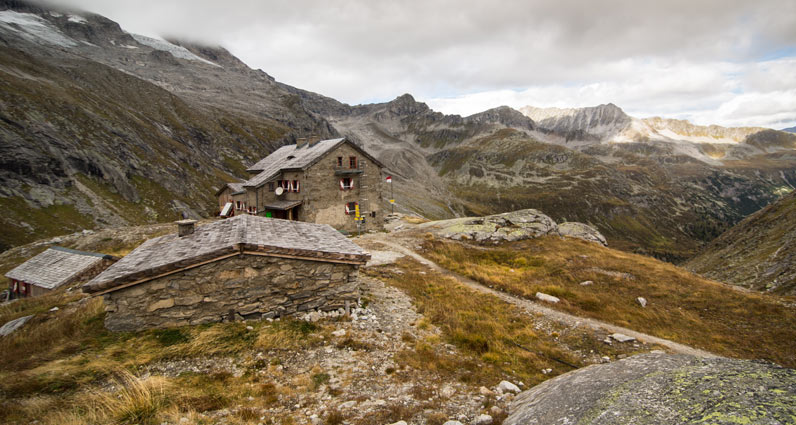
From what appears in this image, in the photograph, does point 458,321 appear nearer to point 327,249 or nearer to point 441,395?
point 441,395

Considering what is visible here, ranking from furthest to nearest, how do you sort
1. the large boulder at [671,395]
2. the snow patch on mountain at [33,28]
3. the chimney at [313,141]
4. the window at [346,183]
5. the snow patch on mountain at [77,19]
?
the snow patch on mountain at [77,19] → the snow patch on mountain at [33,28] → the chimney at [313,141] → the window at [346,183] → the large boulder at [671,395]

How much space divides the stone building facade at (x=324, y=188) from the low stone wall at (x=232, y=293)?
23.9 m

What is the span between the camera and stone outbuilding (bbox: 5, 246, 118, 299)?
20125 millimetres

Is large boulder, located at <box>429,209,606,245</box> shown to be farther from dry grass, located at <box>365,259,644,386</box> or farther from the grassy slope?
the grassy slope

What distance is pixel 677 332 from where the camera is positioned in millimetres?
13453

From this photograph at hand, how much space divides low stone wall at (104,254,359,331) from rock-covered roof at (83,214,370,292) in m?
0.38

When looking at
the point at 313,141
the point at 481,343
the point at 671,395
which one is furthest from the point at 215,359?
the point at 313,141

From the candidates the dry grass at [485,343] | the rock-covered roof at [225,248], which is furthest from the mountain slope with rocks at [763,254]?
the rock-covered roof at [225,248]

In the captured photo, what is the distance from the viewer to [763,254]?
127 ft

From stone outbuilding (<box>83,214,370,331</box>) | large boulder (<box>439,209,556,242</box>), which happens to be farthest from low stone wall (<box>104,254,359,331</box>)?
large boulder (<box>439,209,556,242</box>)

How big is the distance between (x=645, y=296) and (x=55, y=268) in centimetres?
3762

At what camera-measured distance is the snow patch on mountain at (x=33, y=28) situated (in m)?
133

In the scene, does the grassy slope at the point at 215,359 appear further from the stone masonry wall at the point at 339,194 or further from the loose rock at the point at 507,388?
the stone masonry wall at the point at 339,194

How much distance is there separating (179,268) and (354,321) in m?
6.24
